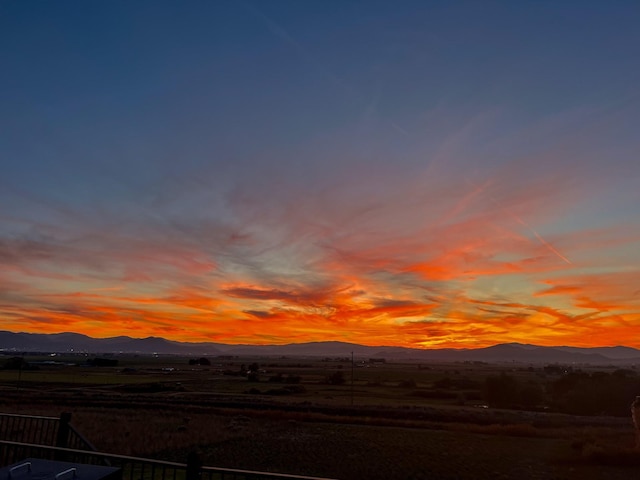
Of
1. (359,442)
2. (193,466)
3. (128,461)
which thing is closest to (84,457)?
(128,461)

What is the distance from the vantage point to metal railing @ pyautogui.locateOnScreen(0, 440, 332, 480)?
7270mm

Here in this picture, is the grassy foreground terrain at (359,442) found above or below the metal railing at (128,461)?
below

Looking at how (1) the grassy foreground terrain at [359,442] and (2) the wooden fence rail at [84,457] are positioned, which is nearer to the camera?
(2) the wooden fence rail at [84,457]

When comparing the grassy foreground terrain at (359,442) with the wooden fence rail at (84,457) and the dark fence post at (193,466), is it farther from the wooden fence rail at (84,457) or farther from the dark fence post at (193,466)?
the dark fence post at (193,466)

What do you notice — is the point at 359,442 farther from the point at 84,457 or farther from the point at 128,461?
the point at 128,461

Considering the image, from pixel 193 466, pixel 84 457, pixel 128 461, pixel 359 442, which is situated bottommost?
pixel 359 442

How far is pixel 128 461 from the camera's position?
29.7ft

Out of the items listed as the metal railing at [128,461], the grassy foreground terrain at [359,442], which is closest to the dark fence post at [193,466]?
the metal railing at [128,461]

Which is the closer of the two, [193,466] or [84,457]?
[193,466]

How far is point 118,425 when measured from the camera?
35656 mm

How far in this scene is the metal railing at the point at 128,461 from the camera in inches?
286

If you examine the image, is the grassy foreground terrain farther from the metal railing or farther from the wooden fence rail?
the metal railing

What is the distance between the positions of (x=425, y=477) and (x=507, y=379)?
6332cm

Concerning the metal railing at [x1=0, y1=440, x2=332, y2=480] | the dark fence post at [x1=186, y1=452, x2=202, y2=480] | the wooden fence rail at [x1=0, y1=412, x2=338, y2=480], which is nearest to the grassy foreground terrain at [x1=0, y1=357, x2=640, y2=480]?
the wooden fence rail at [x1=0, y1=412, x2=338, y2=480]
